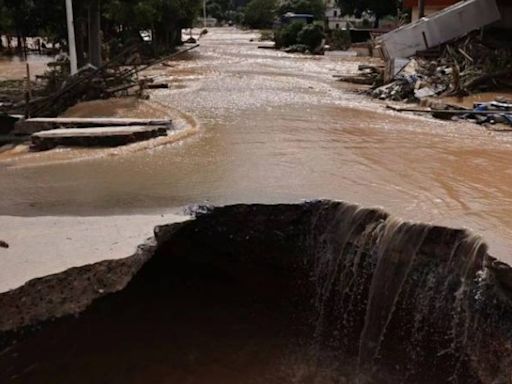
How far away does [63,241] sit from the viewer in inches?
199

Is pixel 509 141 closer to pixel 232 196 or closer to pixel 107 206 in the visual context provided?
pixel 232 196

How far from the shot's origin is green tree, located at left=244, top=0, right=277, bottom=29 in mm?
76000

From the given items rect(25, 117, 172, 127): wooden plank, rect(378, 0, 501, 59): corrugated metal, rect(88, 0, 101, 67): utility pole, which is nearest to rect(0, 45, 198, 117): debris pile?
rect(25, 117, 172, 127): wooden plank

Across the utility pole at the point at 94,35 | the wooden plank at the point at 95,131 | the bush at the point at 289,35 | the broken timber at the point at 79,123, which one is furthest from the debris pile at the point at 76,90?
the bush at the point at 289,35

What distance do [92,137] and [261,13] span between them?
70.6 metres

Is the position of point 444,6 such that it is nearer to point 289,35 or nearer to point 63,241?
point 289,35

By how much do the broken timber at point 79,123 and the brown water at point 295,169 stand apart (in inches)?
38.7

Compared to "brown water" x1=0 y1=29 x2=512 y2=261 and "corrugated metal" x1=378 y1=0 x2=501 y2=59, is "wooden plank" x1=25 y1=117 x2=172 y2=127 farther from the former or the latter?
"corrugated metal" x1=378 y1=0 x2=501 y2=59

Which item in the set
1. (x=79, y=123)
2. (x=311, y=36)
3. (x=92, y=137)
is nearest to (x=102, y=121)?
(x=79, y=123)

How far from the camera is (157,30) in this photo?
35.1 metres

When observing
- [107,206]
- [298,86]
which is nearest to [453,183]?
[107,206]

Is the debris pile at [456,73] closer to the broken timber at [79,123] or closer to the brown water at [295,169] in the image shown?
the brown water at [295,169]

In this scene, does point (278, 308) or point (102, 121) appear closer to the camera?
point (278, 308)

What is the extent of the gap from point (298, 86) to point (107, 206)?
41.3 feet
